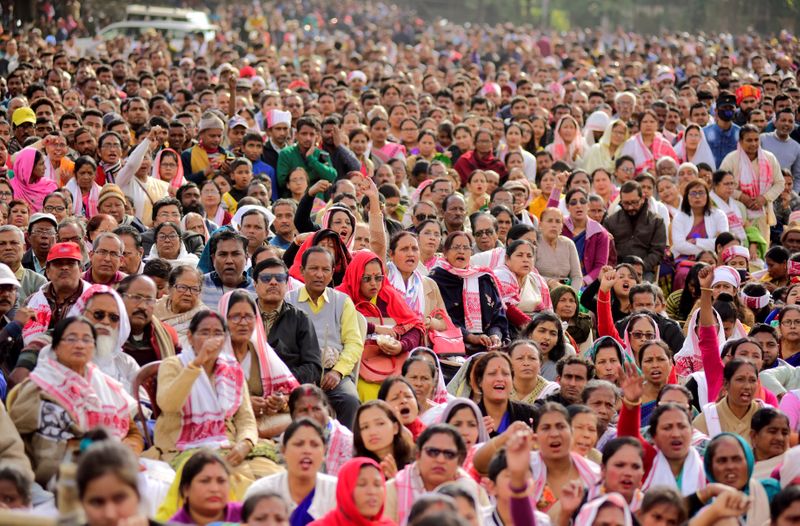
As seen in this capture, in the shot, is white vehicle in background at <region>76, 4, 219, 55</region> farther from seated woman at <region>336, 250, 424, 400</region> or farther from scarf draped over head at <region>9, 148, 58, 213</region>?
seated woman at <region>336, 250, 424, 400</region>

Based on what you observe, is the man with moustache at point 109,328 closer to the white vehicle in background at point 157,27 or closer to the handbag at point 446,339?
the handbag at point 446,339

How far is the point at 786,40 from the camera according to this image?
30.2 m

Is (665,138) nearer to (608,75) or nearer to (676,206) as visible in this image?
(676,206)

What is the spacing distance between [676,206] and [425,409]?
632cm

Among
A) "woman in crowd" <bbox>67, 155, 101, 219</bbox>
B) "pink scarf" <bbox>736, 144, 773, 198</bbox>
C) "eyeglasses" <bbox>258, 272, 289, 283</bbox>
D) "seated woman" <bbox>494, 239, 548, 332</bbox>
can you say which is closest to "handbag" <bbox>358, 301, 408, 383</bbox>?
"eyeglasses" <bbox>258, 272, 289, 283</bbox>

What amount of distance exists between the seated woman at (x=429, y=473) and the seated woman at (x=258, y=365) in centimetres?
123

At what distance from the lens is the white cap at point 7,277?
302 inches

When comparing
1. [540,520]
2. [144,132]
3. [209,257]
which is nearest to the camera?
[540,520]

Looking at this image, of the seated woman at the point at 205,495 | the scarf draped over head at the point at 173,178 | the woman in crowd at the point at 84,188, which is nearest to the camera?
the seated woman at the point at 205,495

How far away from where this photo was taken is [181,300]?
7.84 meters

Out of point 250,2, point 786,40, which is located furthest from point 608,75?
point 250,2

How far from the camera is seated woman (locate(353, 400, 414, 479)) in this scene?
6602 millimetres

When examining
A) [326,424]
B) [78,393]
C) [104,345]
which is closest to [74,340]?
[78,393]

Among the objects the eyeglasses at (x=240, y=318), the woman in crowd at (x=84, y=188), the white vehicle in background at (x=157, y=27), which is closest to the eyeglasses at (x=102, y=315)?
the eyeglasses at (x=240, y=318)
